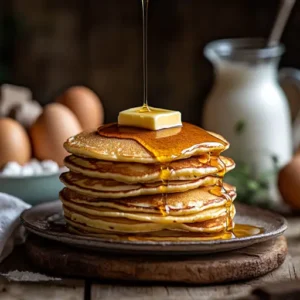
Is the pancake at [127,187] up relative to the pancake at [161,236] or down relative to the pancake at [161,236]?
up

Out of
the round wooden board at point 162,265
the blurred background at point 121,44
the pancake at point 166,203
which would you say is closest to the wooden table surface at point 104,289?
the round wooden board at point 162,265

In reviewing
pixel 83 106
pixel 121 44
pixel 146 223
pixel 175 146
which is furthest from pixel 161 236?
pixel 121 44

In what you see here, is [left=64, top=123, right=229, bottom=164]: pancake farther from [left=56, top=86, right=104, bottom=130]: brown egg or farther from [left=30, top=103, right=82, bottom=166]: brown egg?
[left=56, top=86, right=104, bottom=130]: brown egg

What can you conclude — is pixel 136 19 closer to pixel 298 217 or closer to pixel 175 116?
pixel 298 217

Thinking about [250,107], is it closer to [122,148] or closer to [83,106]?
[83,106]

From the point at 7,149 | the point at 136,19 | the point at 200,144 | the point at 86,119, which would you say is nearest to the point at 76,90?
the point at 86,119

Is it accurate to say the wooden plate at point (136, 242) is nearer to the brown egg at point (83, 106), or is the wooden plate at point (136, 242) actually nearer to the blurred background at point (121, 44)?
the brown egg at point (83, 106)
